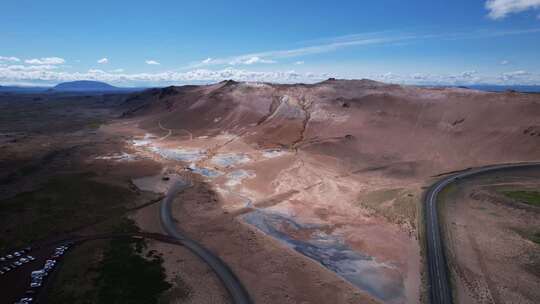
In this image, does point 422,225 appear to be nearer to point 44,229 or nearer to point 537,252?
point 537,252

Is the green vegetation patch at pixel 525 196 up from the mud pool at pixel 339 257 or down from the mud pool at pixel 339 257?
up

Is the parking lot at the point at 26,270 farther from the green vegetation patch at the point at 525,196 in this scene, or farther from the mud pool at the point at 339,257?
the green vegetation patch at the point at 525,196

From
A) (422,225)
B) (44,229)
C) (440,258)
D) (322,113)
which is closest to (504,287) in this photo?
(440,258)

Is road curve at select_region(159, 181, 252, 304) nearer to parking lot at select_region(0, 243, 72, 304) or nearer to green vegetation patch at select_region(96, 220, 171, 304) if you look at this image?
green vegetation patch at select_region(96, 220, 171, 304)

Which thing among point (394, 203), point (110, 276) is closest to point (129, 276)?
point (110, 276)

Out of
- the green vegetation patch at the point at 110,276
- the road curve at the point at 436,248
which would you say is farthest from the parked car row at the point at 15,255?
the road curve at the point at 436,248

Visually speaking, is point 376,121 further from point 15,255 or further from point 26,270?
point 15,255

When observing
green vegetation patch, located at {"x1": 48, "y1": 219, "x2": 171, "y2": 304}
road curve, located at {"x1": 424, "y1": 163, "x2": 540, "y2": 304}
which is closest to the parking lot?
green vegetation patch, located at {"x1": 48, "y1": 219, "x2": 171, "y2": 304}
